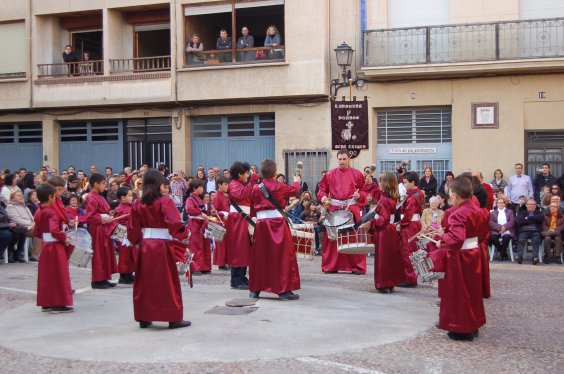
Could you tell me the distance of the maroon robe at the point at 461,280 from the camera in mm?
8898

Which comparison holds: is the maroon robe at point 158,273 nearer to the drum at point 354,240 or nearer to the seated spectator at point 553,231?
the drum at point 354,240

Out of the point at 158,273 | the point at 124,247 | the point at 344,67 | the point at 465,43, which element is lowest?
the point at 124,247

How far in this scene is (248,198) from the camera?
1251 centimetres

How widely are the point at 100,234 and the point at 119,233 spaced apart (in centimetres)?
30

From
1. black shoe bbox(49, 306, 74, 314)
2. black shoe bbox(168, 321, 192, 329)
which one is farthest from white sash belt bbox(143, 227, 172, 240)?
black shoe bbox(49, 306, 74, 314)

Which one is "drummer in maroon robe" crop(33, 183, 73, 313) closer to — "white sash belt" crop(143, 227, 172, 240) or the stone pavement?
the stone pavement

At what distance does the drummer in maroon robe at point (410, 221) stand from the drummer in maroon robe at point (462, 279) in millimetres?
3644

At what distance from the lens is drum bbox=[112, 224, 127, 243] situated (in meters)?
13.5

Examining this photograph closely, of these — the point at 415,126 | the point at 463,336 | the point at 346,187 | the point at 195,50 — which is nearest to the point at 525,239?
the point at 346,187

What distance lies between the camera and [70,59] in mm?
27656

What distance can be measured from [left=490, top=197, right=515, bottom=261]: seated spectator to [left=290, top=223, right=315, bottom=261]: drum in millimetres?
7058

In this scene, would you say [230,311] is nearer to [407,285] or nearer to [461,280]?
[461,280]

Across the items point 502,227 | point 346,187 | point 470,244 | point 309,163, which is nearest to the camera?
point 470,244

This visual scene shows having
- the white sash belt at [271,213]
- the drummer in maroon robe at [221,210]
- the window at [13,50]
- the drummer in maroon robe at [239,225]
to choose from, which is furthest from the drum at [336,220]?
the window at [13,50]
